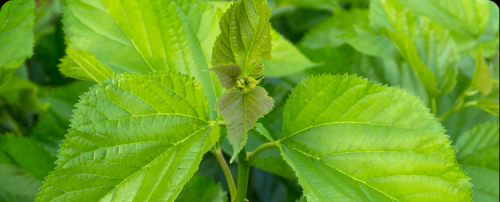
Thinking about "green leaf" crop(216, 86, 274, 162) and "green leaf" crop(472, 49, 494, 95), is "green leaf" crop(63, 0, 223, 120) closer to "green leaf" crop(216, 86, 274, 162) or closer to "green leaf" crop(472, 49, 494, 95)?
"green leaf" crop(216, 86, 274, 162)

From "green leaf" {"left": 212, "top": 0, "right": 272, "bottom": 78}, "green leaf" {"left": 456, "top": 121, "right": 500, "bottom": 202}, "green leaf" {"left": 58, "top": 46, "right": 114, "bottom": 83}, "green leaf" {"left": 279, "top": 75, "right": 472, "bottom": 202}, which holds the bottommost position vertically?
"green leaf" {"left": 456, "top": 121, "right": 500, "bottom": 202}

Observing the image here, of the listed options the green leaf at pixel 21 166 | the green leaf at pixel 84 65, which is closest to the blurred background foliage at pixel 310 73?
the green leaf at pixel 21 166

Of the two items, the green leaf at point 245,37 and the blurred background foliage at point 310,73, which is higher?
the green leaf at point 245,37

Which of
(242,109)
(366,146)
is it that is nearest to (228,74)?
(242,109)

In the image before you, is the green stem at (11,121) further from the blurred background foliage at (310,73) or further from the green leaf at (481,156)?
the green leaf at (481,156)

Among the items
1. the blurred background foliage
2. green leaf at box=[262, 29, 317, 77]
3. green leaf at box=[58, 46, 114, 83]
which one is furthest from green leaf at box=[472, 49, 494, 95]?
green leaf at box=[58, 46, 114, 83]

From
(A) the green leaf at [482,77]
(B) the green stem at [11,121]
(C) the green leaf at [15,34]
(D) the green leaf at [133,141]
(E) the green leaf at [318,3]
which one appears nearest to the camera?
(D) the green leaf at [133,141]
